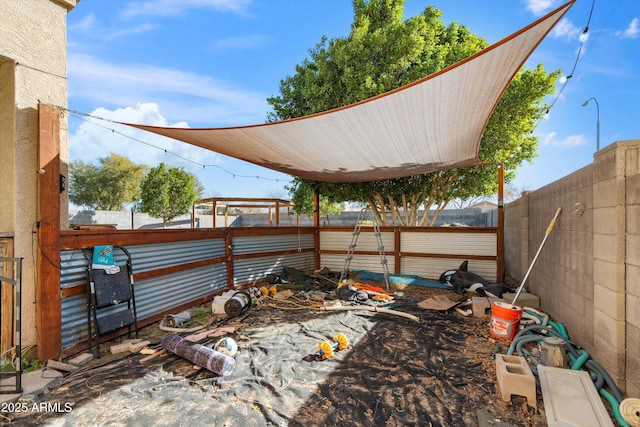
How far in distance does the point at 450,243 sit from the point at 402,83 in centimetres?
371

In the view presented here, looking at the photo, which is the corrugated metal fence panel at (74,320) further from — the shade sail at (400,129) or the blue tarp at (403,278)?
the blue tarp at (403,278)

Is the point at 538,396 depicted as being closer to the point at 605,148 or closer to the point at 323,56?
the point at 605,148

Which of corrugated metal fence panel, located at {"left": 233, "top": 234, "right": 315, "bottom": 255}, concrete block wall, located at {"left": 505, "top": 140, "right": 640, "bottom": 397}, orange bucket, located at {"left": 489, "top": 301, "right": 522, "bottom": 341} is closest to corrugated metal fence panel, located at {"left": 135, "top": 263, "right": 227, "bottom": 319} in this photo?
corrugated metal fence panel, located at {"left": 233, "top": 234, "right": 315, "bottom": 255}

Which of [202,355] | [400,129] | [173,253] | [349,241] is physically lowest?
[202,355]

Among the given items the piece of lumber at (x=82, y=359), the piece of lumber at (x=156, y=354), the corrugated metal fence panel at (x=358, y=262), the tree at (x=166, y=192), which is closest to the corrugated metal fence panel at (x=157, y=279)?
the piece of lumber at (x=82, y=359)

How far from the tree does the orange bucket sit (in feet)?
42.9

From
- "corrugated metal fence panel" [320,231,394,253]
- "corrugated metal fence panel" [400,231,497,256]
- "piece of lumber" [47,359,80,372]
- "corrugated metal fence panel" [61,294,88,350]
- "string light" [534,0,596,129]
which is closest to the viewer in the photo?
"piece of lumber" [47,359,80,372]

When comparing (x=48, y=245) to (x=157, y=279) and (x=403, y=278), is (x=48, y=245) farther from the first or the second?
(x=403, y=278)

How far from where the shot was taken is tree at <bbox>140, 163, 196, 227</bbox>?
1370cm

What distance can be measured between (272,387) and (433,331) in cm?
221

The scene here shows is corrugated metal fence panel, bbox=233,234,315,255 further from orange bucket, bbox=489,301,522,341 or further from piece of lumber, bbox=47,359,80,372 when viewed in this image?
orange bucket, bbox=489,301,522,341

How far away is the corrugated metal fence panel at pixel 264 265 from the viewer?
549 centimetres

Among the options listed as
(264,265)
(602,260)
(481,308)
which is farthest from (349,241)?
(602,260)

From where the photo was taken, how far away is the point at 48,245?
274cm
